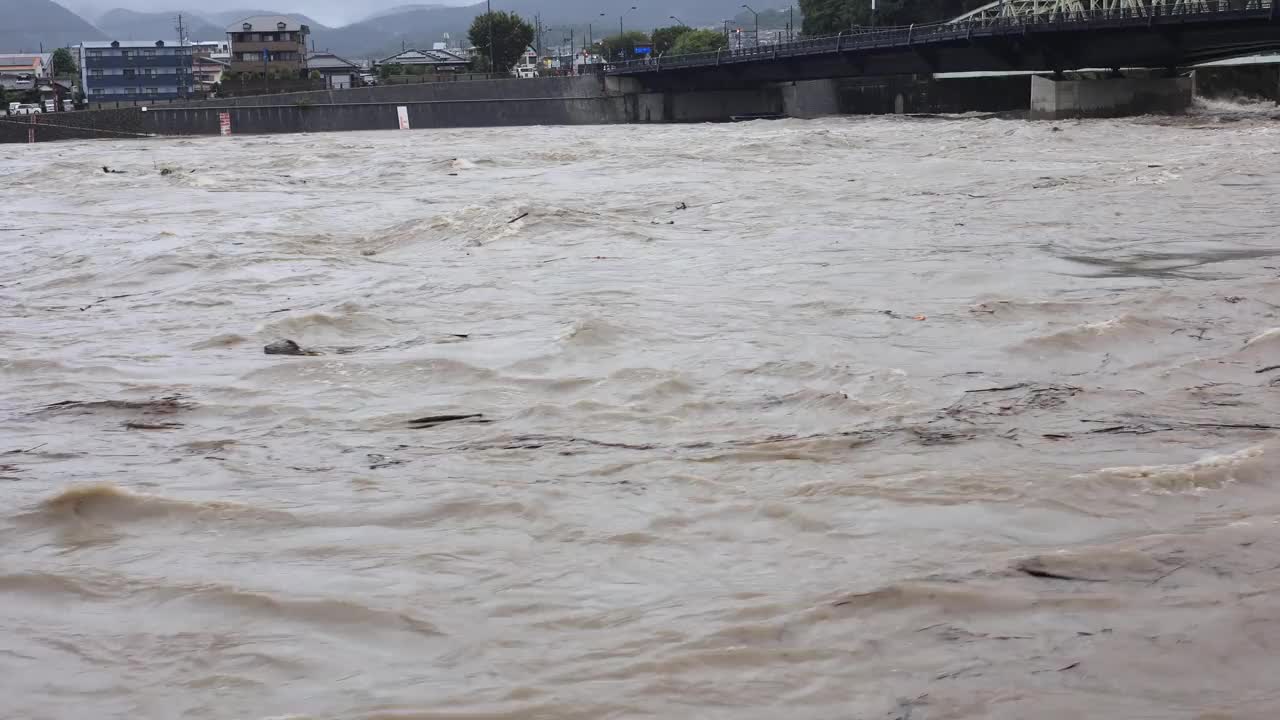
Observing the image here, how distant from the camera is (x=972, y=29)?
5631 centimetres

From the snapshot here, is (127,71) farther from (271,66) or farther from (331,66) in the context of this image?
(271,66)

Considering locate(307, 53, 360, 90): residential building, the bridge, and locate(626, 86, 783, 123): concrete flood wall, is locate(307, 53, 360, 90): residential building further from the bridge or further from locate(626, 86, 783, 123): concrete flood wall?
the bridge

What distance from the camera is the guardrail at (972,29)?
47.2 metres

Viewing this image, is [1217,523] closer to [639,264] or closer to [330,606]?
[330,606]

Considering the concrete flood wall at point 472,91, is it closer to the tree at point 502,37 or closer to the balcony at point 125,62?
the tree at point 502,37

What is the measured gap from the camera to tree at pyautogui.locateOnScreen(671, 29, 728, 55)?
149 meters

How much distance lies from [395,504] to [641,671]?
1.82m

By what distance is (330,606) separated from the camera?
398 centimetres

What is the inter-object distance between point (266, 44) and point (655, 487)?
461 feet

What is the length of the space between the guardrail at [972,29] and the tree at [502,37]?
46111 mm

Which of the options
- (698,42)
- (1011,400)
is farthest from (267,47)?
(1011,400)

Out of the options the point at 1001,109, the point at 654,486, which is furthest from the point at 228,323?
the point at 1001,109

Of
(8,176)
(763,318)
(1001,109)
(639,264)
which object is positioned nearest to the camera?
(763,318)

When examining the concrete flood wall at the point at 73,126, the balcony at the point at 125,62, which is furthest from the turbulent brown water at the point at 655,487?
the balcony at the point at 125,62
